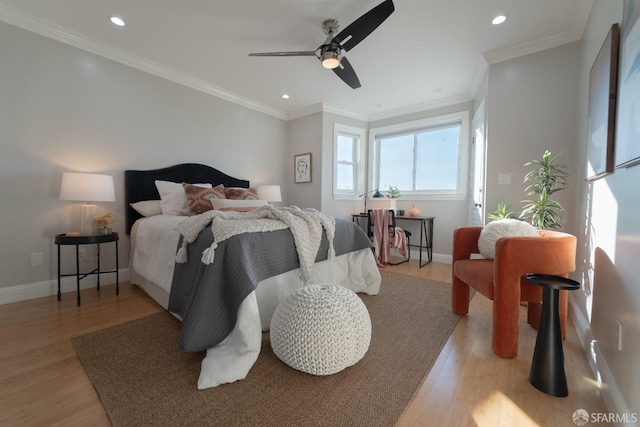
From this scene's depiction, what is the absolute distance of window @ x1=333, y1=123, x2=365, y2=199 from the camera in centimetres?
450

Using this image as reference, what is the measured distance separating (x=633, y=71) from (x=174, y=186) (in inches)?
138

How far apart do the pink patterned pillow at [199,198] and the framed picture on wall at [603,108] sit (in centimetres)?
307

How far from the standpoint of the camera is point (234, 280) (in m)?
1.42

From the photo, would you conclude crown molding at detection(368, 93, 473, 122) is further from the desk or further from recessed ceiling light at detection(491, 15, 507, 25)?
the desk

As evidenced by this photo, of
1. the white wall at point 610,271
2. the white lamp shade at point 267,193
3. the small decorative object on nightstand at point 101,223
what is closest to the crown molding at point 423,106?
the white wall at point 610,271

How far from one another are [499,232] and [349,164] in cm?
308

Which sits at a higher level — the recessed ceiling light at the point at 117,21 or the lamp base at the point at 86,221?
the recessed ceiling light at the point at 117,21

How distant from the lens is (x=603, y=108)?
150 cm

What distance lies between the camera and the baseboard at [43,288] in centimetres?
223

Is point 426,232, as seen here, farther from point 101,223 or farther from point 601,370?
point 101,223

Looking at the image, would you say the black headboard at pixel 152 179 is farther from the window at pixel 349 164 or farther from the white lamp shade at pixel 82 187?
the window at pixel 349 164

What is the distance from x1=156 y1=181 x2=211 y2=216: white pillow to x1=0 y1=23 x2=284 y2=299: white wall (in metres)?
0.42

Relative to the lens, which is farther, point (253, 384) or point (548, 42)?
point (548, 42)

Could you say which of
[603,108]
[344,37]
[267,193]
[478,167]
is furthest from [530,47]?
[267,193]
